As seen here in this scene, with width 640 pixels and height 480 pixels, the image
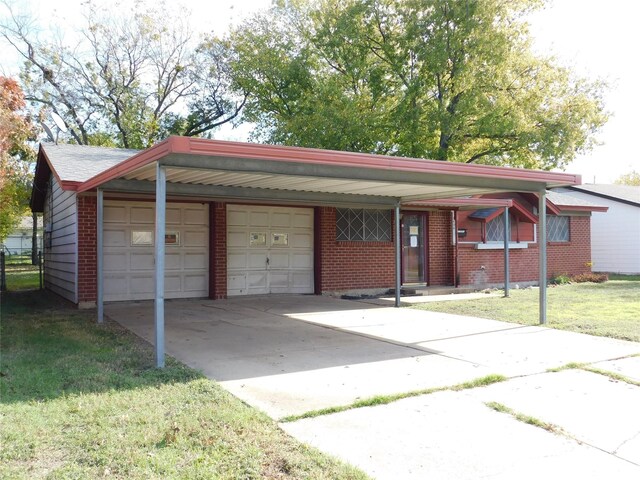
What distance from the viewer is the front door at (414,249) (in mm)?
15234

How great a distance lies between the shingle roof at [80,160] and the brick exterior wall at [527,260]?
9.74 metres

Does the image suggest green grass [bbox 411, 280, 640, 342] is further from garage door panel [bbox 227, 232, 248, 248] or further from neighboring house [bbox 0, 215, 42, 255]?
neighboring house [bbox 0, 215, 42, 255]

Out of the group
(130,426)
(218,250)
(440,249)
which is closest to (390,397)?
(130,426)

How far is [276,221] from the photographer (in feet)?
45.4

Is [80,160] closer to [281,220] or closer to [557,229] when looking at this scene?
[281,220]

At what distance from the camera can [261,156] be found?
610 centimetres

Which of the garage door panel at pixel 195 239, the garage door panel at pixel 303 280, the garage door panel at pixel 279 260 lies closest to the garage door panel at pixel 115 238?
the garage door panel at pixel 195 239

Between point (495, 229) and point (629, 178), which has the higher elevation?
point (629, 178)

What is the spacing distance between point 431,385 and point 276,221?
29.1 ft

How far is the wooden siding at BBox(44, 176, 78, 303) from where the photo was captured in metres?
11.6

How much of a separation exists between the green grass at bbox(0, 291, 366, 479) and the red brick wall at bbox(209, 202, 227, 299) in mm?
6135

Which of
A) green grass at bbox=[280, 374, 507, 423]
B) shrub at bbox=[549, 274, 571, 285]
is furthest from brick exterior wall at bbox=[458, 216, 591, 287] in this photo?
green grass at bbox=[280, 374, 507, 423]

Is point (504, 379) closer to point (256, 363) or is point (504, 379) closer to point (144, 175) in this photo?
point (256, 363)

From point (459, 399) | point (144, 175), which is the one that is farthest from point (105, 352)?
point (459, 399)
